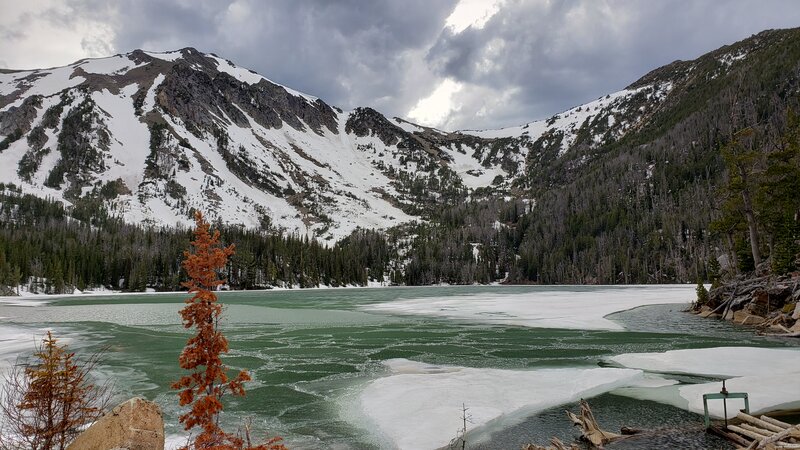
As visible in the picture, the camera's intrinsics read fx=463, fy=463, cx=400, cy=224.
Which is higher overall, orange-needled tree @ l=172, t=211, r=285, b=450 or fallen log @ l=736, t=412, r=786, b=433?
orange-needled tree @ l=172, t=211, r=285, b=450

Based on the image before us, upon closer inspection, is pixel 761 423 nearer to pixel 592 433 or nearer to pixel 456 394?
pixel 592 433

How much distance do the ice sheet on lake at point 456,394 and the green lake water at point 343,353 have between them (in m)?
0.70

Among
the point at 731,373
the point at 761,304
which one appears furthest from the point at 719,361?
the point at 761,304

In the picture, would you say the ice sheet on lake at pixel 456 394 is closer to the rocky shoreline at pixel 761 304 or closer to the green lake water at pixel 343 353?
the green lake water at pixel 343 353

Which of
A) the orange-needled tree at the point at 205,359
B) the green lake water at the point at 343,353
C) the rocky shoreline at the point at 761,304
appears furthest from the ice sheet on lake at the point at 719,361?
the orange-needled tree at the point at 205,359

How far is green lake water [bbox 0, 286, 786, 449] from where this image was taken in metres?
13.7

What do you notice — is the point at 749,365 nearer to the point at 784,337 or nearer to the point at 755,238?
the point at 784,337

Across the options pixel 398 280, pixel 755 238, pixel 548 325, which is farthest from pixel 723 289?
pixel 398 280

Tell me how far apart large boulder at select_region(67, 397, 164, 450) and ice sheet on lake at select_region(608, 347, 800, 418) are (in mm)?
14732

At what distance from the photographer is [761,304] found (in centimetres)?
3531

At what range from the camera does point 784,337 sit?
27406mm

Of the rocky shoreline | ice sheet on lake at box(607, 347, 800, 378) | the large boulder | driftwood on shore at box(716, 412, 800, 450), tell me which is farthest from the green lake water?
the large boulder

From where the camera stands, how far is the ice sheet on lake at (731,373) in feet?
46.5

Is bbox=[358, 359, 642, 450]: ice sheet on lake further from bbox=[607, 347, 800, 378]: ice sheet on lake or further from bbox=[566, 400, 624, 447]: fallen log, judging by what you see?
bbox=[566, 400, 624, 447]: fallen log
